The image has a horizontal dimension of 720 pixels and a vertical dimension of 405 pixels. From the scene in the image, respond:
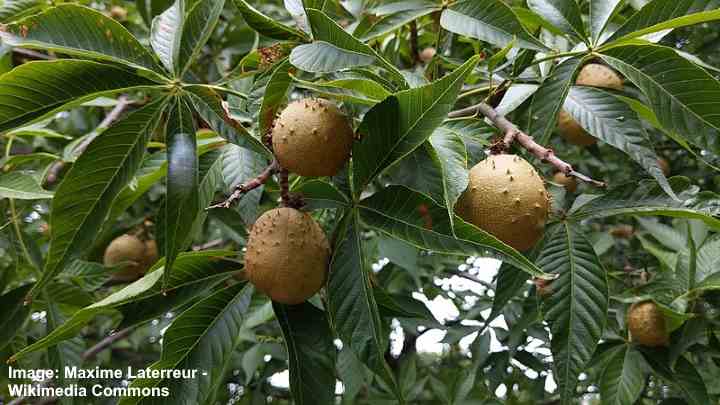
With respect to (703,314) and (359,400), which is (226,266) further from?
(359,400)

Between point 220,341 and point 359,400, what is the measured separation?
1685mm

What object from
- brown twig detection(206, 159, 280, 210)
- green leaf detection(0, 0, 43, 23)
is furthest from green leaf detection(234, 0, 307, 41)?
green leaf detection(0, 0, 43, 23)

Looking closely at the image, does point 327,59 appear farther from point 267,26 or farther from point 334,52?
point 267,26

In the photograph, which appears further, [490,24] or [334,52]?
[490,24]

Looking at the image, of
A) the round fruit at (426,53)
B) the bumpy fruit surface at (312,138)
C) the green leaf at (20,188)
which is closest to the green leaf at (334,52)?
the bumpy fruit surface at (312,138)

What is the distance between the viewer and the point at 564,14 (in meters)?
1.23

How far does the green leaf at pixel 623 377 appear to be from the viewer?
4.75 ft

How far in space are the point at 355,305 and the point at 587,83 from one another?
1179 millimetres

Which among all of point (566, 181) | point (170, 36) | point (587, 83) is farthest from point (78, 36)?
point (566, 181)

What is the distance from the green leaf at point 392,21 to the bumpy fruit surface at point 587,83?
0.67 meters

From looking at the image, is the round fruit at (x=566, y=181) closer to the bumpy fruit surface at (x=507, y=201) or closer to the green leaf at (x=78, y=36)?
the bumpy fruit surface at (x=507, y=201)

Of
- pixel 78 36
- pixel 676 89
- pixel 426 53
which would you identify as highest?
pixel 426 53

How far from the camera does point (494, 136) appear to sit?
3.83 ft

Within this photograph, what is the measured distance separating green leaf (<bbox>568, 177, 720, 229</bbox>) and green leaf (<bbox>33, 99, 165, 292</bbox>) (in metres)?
0.80
